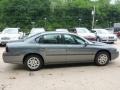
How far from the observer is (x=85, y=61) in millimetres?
9875

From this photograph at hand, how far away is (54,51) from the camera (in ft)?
31.0

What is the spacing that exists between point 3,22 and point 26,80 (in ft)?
188

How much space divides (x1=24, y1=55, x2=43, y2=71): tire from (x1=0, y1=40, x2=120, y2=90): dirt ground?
0.64 ft

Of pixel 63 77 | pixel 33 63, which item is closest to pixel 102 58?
pixel 63 77

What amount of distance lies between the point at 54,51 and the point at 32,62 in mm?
904

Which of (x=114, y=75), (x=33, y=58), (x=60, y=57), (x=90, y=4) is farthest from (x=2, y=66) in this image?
(x=90, y=4)

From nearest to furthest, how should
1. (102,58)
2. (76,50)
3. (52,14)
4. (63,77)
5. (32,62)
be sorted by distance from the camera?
(63,77) → (32,62) → (76,50) → (102,58) → (52,14)

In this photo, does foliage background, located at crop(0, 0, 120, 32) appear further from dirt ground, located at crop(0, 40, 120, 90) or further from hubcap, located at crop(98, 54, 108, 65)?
dirt ground, located at crop(0, 40, 120, 90)

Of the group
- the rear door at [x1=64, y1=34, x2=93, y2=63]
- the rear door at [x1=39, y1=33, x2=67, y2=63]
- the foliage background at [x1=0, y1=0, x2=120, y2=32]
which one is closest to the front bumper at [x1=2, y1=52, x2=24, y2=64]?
the rear door at [x1=39, y1=33, x2=67, y2=63]

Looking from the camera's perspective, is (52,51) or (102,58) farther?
(102,58)

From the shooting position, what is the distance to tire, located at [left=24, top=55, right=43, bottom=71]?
9.27 meters

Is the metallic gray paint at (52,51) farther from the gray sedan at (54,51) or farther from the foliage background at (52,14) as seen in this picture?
the foliage background at (52,14)

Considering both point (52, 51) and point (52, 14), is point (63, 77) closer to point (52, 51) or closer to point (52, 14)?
point (52, 51)

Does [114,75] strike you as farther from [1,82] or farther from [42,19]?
[42,19]
